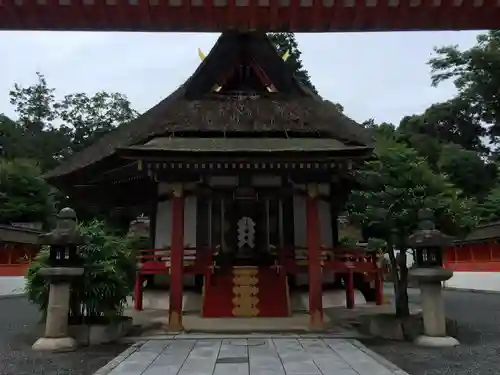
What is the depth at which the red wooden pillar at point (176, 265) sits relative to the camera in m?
10.5

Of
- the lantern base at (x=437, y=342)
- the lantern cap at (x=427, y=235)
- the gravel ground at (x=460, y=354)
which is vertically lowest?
the gravel ground at (x=460, y=354)

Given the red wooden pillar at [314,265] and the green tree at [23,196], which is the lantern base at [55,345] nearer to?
the red wooden pillar at [314,265]

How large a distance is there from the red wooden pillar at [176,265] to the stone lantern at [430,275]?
191 inches

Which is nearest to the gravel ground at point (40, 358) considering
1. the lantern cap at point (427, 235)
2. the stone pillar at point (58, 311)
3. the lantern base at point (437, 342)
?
the stone pillar at point (58, 311)

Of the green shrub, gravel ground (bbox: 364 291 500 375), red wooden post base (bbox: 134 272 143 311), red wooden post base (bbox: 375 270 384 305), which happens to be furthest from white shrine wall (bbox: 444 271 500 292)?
the green shrub

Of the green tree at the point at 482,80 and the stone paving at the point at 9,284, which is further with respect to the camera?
the green tree at the point at 482,80

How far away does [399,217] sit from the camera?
32.1 ft

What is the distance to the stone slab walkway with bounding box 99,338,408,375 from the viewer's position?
22.2 ft

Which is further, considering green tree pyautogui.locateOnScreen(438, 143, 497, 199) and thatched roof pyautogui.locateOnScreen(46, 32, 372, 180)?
green tree pyautogui.locateOnScreen(438, 143, 497, 199)

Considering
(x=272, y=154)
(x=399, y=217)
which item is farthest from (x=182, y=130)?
(x=399, y=217)

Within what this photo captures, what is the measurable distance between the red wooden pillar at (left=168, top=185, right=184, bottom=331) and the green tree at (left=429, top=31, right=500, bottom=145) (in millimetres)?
32260

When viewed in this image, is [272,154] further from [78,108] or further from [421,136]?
[78,108]

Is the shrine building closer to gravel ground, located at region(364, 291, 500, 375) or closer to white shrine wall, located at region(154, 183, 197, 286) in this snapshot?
white shrine wall, located at region(154, 183, 197, 286)

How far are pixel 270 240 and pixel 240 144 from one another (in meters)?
3.61
